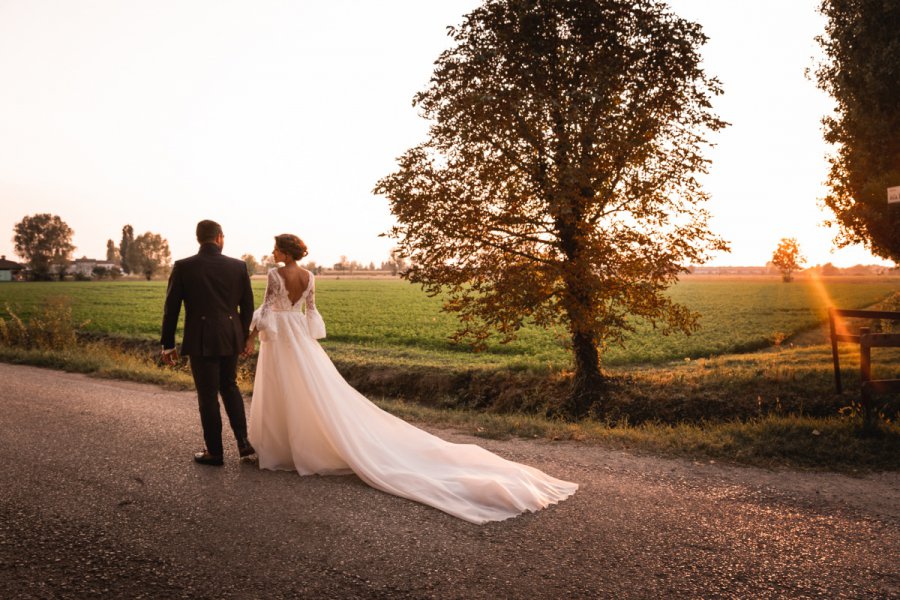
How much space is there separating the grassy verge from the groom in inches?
136

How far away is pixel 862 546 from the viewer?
4.21m

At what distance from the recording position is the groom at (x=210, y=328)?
6.20 meters

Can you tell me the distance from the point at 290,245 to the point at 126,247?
174 m

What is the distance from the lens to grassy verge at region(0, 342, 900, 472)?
7.12 metres

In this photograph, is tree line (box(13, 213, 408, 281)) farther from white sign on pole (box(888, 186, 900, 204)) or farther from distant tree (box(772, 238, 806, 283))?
white sign on pole (box(888, 186, 900, 204))

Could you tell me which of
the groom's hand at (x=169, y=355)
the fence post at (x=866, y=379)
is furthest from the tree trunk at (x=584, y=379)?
the groom's hand at (x=169, y=355)

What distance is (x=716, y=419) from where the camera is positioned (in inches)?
446

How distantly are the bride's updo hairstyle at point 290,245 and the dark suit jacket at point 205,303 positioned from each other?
0.57 metres

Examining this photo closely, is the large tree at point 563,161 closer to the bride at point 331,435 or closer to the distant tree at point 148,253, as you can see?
the bride at point 331,435

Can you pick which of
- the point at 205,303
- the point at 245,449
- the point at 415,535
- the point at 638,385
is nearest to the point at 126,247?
the point at 638,385

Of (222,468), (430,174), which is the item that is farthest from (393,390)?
(222,468)

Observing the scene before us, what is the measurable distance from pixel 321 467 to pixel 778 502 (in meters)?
4.26

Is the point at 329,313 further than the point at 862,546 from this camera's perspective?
Yes

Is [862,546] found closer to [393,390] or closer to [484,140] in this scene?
[484,140]
